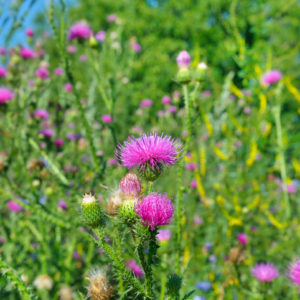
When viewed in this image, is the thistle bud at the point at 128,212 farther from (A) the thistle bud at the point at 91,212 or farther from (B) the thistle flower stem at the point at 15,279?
(B) the thistle flower stem at the point at 15,279

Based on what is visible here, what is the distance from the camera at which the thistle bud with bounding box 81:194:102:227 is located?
0.90 metres

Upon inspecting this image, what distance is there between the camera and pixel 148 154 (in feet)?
3.20

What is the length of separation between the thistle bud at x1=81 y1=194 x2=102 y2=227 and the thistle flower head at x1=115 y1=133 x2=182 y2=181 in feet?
0.45

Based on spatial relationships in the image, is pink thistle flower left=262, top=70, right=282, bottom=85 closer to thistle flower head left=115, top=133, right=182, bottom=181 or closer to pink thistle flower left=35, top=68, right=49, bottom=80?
pink thistle flower left=35, top=68, right=49, bottom=80

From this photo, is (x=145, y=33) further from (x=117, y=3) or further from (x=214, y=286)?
(x=214, y=286)

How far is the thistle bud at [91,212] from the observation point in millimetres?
903

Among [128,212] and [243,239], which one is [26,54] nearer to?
[243,239]

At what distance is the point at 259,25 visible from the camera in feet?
10.6

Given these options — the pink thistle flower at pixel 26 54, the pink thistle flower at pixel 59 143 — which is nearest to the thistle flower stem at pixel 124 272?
the pink thistle flower at pixel 59 143

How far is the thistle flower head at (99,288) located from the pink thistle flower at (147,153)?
1.22 feet

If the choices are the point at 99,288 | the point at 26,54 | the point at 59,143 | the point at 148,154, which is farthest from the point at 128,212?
the point at 26,54

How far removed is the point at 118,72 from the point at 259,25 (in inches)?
52.6

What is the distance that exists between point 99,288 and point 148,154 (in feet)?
1.43

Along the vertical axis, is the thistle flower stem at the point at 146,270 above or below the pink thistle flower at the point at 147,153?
below
